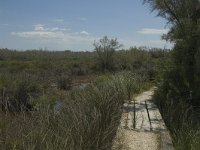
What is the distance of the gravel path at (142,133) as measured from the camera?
27.2ft

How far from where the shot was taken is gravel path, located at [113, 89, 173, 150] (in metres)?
8.30

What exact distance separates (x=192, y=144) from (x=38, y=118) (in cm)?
374

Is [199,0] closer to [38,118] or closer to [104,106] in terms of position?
[104,106]

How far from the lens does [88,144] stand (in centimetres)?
684

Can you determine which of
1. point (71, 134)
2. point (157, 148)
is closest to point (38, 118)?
point (71, 134)

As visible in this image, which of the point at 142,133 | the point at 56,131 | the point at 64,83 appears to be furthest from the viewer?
the point at 64,83

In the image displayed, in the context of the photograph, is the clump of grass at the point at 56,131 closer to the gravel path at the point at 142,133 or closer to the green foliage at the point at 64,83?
the gravel path at the point at 142,133

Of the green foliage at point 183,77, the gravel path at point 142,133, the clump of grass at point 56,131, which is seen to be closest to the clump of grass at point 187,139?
the gravel path at point 142,133

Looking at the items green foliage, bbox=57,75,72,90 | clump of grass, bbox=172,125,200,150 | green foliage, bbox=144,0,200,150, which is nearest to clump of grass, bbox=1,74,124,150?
clump of grass, bbox=172,125,200,150

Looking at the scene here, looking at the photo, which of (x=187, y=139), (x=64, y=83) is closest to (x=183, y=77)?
(x=187, y=139)

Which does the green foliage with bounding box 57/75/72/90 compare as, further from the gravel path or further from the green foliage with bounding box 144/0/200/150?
the gravel path

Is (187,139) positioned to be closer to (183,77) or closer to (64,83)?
(183,77)

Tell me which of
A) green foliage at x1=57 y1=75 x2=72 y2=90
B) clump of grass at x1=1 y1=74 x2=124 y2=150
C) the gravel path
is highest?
clump of grass at x1=1 y1=74 x2=124 y2=150

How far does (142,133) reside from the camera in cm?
935
